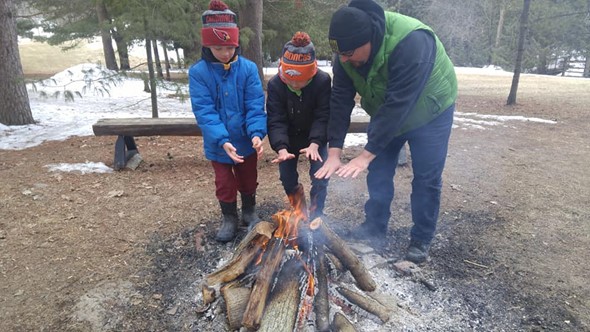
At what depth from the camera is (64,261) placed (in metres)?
3.21

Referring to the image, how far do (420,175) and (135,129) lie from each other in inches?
152

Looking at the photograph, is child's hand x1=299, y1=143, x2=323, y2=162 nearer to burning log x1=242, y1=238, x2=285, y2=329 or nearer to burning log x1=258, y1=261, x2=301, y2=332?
burning log x1=242, y1=238, x2=285, y2=329

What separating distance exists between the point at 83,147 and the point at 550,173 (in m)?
7.01

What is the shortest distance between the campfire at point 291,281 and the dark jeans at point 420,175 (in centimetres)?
71

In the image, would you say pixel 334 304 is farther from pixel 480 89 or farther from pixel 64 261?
pixel 480 89

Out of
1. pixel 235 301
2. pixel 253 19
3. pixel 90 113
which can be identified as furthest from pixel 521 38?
pixel 235 301

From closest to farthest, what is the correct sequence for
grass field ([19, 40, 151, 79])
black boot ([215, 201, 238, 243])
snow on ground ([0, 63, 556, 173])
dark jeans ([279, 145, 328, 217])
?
dark jeans ([279, 145, 328, 217]) → black boot ([215, 201, 238, 243]) → snow on ground ([0, 63, 556, 173]) → grass field ([19, 40, 151, 79])

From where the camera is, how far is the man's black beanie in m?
2.32

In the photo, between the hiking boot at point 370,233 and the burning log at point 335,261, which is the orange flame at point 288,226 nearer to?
the burning log at point 335,261

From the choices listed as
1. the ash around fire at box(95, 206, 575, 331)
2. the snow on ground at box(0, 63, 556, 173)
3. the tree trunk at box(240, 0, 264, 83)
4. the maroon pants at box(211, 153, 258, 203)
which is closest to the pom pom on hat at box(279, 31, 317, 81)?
the maroon pants at box(211, 153, 258, 203)

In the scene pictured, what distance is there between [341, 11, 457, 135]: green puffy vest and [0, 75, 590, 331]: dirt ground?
1205mm

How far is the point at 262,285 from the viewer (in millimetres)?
2416

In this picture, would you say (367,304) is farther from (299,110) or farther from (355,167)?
(299,110)

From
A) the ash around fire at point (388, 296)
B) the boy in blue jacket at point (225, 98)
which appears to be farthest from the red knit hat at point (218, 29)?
the ash around fire at point (388, 296)
